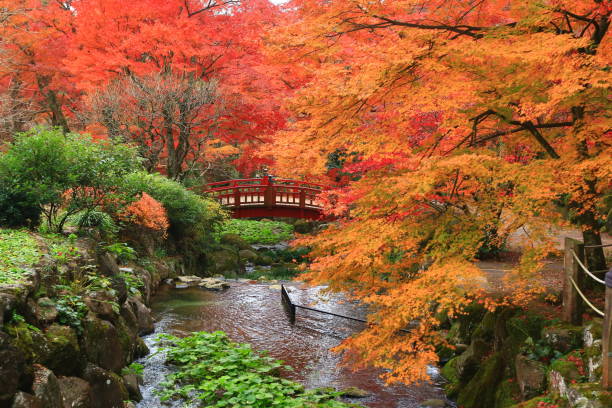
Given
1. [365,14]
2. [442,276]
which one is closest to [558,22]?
[365,14]

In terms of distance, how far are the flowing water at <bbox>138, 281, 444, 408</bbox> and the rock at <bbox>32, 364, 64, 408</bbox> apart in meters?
2.27

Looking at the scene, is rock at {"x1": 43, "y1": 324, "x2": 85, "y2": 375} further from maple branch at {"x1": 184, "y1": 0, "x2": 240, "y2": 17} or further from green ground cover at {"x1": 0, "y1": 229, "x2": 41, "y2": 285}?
maple branch at {"x1": 184, "y1": 0, "x2": 240, "y2": 17}

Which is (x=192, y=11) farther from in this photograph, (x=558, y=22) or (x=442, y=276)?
(x=442, y=276)

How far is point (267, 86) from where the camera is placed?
59.6 ft

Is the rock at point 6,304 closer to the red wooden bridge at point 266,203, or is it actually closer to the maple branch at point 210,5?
the red wooden bridge at point 266,203

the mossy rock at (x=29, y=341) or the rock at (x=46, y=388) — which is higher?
the mossy rock at (x=29, y=341)

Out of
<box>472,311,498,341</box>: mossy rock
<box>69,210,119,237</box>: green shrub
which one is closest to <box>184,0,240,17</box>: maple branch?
<box>69,210,119,237</box>: green shrub

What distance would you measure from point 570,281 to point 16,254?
295 inches

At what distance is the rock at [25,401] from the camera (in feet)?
13.2

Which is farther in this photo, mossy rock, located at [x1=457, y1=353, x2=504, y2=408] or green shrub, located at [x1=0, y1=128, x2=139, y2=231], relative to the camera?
green shrub, located at [x1=0, y1=128, x2=139, y2=231]

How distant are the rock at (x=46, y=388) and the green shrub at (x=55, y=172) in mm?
3796

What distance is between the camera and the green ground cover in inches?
209

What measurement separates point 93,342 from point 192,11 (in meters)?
17.3

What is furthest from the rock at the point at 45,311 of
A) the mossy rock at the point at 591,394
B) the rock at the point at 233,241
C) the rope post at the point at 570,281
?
the rock at the point at 233,241
